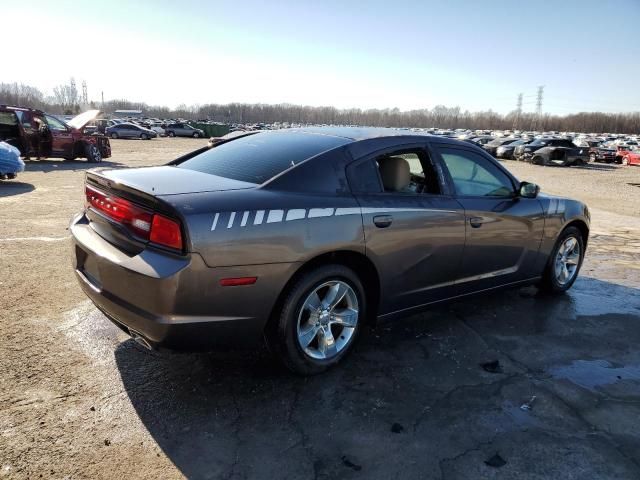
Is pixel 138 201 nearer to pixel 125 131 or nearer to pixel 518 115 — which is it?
pixel 125 131

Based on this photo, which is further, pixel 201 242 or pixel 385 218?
pixel 385 218

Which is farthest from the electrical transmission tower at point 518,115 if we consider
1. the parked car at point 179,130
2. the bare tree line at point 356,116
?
the parked car at point 179,130

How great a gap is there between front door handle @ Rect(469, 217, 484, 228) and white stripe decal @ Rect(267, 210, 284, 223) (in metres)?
1.82

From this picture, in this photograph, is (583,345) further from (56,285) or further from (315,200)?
(56,285)

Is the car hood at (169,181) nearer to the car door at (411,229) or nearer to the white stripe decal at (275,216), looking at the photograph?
the white stripe decal at (275,216)

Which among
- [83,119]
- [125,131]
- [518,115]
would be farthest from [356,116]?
[83,119]

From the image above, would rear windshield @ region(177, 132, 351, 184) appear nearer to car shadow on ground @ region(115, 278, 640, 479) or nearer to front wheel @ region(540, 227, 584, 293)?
car shadow on ground @ region(115, 278, 640, 479)

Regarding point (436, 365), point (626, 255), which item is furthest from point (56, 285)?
point (626, 255)

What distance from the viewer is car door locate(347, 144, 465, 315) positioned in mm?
3332

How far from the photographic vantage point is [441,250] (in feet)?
12.2

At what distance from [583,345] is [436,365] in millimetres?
1421

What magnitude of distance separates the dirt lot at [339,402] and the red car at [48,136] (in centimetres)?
1363

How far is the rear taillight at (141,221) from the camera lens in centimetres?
261

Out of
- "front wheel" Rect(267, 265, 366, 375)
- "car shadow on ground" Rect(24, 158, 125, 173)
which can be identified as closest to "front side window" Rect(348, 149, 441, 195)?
"front wheel" Rect(267, 265, 366, 375)
